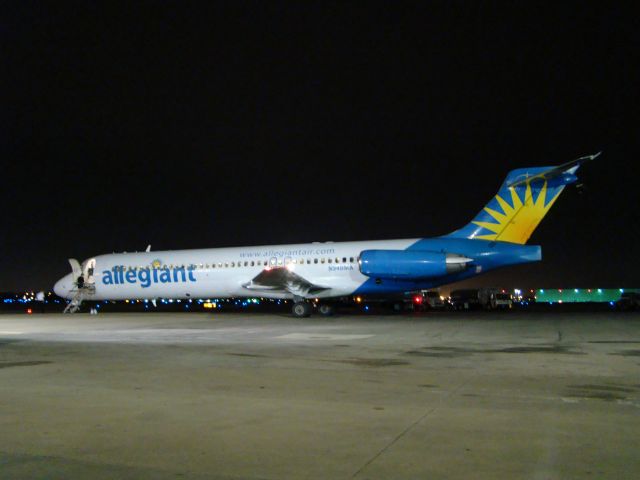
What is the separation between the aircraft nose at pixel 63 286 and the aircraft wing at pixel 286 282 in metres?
13.1

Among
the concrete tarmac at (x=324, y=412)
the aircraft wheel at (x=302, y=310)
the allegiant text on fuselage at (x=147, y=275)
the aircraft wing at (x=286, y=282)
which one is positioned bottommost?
the concrete tarmac at (x=324, y=412)


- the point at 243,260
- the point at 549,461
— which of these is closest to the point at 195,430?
the point at 549,461

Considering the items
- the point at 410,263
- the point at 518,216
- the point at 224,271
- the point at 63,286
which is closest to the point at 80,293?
the point at 63,286

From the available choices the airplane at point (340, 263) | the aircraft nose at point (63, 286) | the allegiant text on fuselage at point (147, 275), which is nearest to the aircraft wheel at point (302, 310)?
the airplane at point (340, 263)

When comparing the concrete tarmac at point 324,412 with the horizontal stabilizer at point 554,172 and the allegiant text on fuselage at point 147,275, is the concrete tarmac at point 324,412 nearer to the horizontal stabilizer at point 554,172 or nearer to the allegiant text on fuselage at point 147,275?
the horizontal stabilizer at point 554,172

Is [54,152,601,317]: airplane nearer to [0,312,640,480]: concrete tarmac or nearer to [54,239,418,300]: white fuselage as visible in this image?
[54,239,418,300]: white fuselage

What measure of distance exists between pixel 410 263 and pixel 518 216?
5.14 metres

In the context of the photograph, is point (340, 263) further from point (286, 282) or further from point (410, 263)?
point (410, 263)

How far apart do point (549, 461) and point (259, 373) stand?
6.26 m

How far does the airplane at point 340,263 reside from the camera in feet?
88.1

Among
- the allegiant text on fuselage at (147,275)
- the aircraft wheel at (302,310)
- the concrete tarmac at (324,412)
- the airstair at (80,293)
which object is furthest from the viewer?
the airstair at (80,293)

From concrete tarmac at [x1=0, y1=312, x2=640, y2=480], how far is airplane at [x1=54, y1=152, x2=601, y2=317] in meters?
12.4

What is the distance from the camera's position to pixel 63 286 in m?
36.7

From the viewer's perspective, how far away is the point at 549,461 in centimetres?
542
